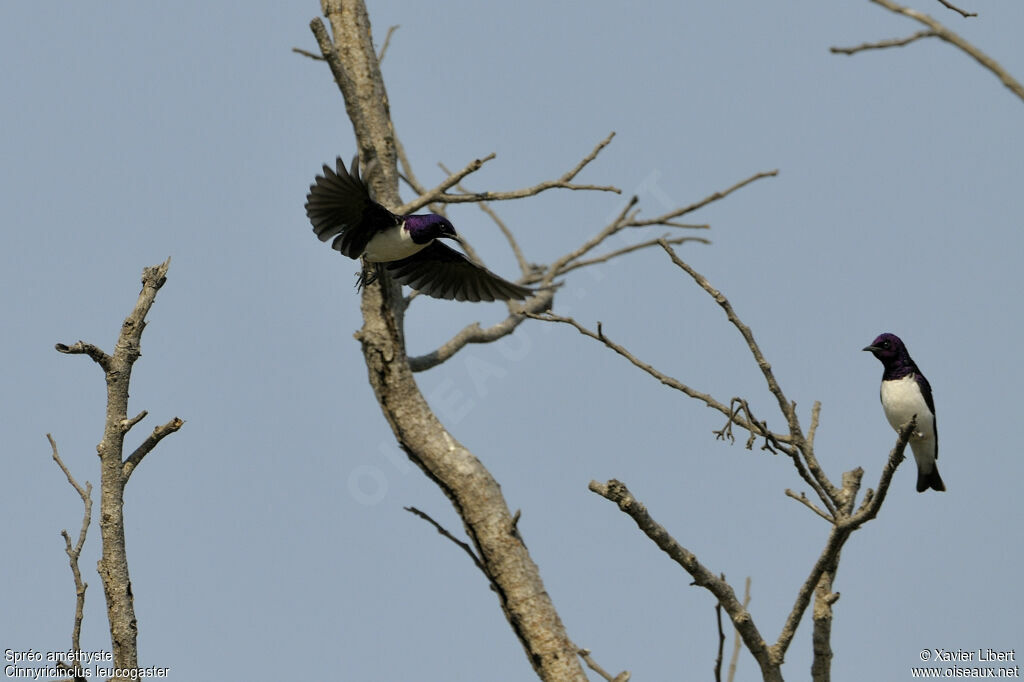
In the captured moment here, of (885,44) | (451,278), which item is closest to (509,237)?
(451,278)

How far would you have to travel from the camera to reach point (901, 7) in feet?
7.61

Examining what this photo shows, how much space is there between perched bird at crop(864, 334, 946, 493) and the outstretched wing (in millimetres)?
3299

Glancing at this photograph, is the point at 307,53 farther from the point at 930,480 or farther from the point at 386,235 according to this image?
the point at 930,480

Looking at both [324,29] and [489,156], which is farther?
[324,29]

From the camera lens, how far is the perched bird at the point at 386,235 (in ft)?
22.3

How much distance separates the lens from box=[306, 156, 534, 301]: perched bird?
6785 millimetres

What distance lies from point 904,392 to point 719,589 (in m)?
3.04

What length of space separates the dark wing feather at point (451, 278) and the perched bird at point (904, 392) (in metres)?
2.41

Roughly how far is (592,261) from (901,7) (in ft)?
21.3

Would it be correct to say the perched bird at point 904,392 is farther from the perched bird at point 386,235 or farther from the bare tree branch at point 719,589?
the bare tree branch at point 719,589

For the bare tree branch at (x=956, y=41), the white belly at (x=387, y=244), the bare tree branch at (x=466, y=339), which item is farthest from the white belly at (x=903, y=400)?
the bare tree branch at (x=956, y=41)

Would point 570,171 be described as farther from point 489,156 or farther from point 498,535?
point 498,535

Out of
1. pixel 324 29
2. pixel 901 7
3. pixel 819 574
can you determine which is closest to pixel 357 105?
pixel 324 29

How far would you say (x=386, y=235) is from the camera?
693cm
